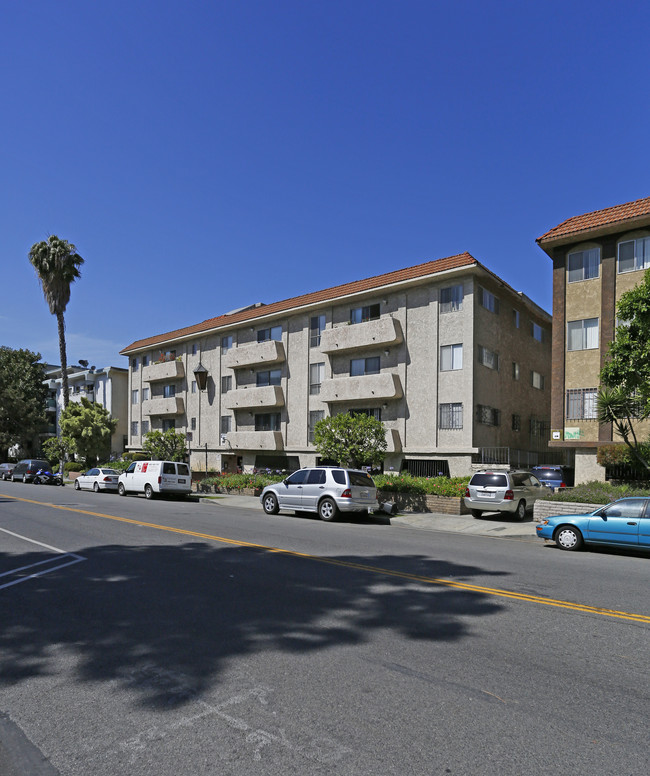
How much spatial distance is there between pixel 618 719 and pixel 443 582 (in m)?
4.48

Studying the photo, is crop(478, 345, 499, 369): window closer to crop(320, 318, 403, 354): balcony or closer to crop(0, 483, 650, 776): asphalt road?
crop(320, 318, 403, 354): balcony

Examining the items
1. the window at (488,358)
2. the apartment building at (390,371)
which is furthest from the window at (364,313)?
the window at (488,358)

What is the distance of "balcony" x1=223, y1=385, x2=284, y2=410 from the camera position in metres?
35.4

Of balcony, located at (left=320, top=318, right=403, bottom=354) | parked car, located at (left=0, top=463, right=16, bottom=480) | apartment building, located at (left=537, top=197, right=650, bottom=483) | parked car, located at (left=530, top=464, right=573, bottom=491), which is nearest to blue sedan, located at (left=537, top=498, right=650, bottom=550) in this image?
apartment building, located at (left=537, top=197, right=650, bottom=483)

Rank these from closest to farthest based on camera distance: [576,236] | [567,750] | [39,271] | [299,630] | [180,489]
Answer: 1. [567,750]
2. [299,630]
3. [576,236]
4. [180,489]
5. [39,271]

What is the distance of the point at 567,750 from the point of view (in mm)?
3871

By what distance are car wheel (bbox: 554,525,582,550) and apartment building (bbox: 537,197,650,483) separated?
1064 centimetres

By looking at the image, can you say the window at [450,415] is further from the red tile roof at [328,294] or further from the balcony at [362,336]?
the red tile roof at [328,294]

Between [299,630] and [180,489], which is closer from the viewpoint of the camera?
[299,630]

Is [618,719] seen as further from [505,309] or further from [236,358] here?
[236,358]

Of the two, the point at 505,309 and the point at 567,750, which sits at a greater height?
the point at 505,309

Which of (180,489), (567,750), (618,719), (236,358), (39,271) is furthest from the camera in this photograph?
(39,271)

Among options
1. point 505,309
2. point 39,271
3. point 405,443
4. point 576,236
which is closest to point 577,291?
point 576,236

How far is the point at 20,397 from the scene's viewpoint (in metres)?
57.9
